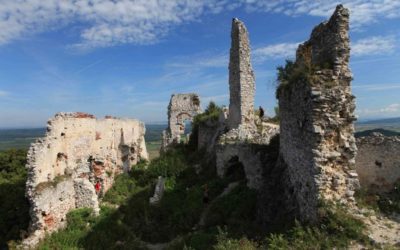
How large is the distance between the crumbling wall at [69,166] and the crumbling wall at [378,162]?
8.51m

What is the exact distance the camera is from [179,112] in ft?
82.0

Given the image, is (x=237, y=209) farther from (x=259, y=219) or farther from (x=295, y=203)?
(x=295, y=203)

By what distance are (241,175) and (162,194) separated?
336 cm

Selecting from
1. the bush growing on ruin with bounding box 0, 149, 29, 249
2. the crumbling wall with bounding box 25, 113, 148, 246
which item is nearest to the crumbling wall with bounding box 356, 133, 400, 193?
the crumbling wall with bounding box 25, 113, 148, 246

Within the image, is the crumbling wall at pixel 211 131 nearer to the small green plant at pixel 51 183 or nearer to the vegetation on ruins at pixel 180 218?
the vegetation on ruins at pixel 180 218

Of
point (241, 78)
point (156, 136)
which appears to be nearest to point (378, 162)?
point (241, 78)

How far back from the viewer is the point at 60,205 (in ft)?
40.0

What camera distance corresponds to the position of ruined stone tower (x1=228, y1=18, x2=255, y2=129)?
16.5 meters

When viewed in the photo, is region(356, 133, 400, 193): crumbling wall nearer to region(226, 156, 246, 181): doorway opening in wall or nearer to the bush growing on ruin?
region(226, 156, 246, 181): doorway opening in wall

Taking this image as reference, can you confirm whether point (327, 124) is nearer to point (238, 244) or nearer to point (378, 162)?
point (238, 244)

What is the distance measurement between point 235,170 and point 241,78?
441 cm

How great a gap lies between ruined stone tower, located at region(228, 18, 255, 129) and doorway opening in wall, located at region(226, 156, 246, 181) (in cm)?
252

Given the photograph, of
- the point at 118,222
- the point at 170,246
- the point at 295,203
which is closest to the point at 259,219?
the point at 295,203

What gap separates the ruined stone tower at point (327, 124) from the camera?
779 cm
